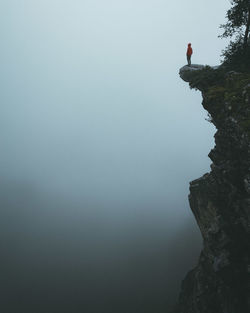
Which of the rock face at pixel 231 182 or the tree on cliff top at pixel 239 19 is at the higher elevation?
the tree on cliff top at pixel 239 19

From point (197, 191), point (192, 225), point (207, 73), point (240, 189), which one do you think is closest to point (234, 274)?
point (240, 189)

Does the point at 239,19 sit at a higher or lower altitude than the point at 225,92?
higher

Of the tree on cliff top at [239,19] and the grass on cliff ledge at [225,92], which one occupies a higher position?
the tree on cliff top at [239,19]

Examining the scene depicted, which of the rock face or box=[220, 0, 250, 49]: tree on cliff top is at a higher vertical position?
box=[220, 0, 250, 49]: tree on cliff top

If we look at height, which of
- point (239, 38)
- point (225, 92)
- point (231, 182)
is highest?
point (239, 38)

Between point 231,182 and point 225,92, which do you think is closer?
point 231,182

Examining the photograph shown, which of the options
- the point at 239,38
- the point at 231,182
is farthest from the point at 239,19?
the point at 231,182

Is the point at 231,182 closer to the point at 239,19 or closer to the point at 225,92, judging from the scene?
the point at 225,92

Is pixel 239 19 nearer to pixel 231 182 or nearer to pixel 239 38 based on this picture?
pixel 239 38

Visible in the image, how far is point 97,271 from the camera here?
168500mm

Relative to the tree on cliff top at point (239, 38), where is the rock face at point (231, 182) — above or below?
below

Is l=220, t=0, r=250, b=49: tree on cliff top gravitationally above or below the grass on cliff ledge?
above

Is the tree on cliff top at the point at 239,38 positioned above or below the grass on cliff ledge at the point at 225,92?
above

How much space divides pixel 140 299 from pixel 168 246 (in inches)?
2100
